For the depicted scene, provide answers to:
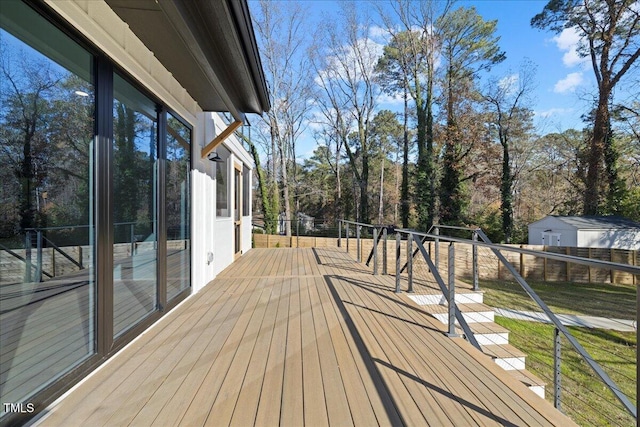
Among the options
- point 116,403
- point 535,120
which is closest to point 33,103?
point 116,403

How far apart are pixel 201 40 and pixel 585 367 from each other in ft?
22.5

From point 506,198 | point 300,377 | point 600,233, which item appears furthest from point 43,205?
point 506,198

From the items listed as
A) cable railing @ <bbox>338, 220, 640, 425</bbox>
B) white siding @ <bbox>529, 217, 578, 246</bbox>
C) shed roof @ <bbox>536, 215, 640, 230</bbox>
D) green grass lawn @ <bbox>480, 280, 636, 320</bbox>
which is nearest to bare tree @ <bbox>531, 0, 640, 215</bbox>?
shed roof @ <bbox>536, 215, 640, 230</bbox>

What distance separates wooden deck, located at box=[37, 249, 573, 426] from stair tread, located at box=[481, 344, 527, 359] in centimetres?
91

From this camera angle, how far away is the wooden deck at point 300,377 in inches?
58.2

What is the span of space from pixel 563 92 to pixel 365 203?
10.7 metres

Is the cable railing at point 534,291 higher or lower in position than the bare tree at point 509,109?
lower

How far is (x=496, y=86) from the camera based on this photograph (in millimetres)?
15422

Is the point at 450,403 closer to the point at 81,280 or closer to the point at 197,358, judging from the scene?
the point at 197,358

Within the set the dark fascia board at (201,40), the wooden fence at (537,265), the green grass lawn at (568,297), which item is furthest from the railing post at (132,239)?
the green grass lawn at (568,297)

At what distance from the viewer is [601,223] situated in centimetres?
1179

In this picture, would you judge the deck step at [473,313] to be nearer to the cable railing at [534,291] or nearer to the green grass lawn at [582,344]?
the cable railing at [534,291]

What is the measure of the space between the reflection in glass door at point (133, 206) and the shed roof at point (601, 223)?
14143 millimetres

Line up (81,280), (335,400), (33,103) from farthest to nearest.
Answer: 1. (81,280)
2. (335,400)
3. (33,103)
